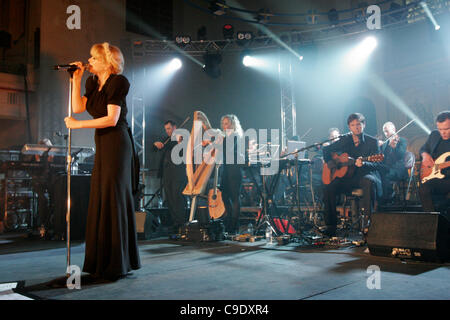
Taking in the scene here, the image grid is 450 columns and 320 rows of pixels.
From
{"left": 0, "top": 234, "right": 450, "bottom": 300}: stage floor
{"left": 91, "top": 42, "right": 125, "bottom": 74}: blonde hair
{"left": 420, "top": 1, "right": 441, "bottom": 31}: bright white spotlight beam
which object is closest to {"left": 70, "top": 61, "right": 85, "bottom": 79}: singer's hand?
{"left": 91, "top": 42, "right": 125, "bottom": 74}: blonde hair

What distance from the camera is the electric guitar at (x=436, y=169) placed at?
447 cm

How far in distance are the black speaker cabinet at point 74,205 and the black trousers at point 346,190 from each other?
3448mm

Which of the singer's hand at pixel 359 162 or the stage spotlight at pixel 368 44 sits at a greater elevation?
the stage spotlight at pixel 368 44

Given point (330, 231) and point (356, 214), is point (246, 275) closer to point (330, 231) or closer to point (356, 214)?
→ point (330, 231)

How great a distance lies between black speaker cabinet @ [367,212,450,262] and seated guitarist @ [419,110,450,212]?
1.12m

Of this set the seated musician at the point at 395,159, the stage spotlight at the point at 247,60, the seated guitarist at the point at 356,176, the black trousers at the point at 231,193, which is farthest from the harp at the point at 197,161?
the stage spotlight at the point at 247,60

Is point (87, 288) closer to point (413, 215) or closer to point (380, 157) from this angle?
point (413, 215)

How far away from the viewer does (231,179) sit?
5859 mm

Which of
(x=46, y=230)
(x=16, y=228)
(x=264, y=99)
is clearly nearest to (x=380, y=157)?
(x=46, y=230)

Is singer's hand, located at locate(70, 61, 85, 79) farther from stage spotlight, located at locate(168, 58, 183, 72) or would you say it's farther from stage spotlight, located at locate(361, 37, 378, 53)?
stage spotlight, located at locate(361, 37, 378, 53)

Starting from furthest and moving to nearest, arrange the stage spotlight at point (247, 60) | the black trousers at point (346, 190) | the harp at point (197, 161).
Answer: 1. the stage spotlight at point (247, 60)
2. the harp at point (197, 161)
3. the black trousers at point (346, 190)

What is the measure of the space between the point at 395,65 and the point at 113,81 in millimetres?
10815

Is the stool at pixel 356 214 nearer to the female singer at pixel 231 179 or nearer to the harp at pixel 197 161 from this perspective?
the female singer at pixel 231 179

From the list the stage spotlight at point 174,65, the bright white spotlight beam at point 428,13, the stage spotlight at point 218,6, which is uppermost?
the stage spotlight at point 218,6
